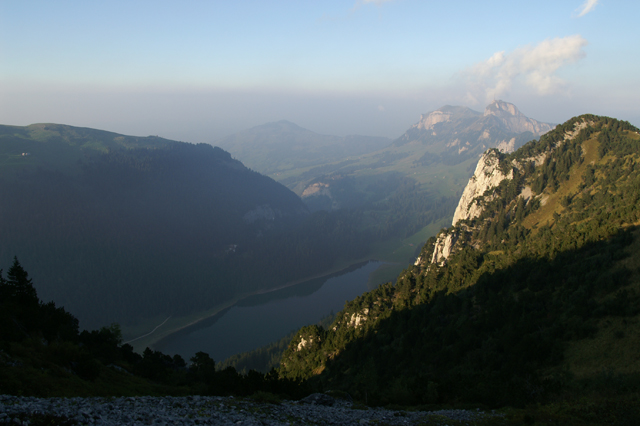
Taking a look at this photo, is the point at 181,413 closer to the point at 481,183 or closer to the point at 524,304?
the point at 524,304

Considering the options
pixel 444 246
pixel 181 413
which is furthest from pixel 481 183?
pixel 181 413

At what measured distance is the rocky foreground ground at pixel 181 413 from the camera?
18.0m

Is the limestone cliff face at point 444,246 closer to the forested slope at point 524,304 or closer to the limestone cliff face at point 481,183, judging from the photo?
the forested slope at point 524,304

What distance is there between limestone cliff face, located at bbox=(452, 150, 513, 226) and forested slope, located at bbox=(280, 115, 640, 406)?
365 cm

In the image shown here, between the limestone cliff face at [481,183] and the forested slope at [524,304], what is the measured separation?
3.65 metres

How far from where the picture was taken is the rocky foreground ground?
1795 cm

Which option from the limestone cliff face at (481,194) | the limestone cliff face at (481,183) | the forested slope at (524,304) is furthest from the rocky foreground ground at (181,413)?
the limestone cliff face at (481,183)

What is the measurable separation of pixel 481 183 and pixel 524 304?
10896cm

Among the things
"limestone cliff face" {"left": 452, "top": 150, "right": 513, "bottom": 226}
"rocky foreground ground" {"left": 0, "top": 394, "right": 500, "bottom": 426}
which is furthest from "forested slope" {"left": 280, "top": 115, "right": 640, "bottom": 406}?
"rocky foreground ground" {"left": 0, "top": 394, "right": 500, "bottom": 426}

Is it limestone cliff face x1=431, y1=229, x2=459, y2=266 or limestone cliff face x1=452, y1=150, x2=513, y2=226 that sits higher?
limestone cliff face x1=452, y1=150, x2=513, y2=226

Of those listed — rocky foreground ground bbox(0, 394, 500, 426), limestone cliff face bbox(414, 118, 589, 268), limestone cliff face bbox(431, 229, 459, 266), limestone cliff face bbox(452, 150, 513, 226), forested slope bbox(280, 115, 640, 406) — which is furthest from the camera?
limestone cliff face bbox(452, 150, 513, 226)

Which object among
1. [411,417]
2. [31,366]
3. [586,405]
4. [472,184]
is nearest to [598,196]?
[472,184]

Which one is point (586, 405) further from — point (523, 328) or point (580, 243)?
point (580, 243)

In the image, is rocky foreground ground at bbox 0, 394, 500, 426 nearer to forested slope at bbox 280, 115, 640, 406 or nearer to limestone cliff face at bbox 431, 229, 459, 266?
forested slope at bbox 280, 115, 640, 406
